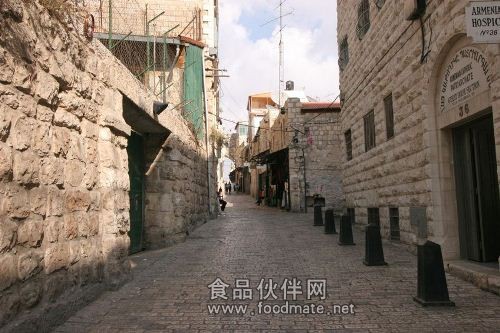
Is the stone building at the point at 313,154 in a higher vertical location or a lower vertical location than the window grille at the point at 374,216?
higher

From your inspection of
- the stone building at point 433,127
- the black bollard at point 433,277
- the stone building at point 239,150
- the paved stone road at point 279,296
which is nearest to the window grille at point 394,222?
the stone building at point 433,127

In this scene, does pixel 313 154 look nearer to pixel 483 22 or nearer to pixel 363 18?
pixel 363 18

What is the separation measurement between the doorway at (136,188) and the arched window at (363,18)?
648 cm

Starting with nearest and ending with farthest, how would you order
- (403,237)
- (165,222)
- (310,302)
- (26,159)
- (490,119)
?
1. (26,159)
2. (310,302)
3. (490,119)
4. (403,237)
5. (165,222)

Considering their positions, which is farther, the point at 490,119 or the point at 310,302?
the point at 490,119

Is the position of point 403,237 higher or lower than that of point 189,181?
lower

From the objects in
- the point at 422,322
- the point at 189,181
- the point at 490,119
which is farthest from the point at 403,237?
the point at 189,181

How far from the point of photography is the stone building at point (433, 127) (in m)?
6.29

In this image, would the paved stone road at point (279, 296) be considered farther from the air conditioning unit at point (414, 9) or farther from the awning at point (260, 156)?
the awning at point (260, 156)

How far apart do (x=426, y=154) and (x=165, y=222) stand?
560cm

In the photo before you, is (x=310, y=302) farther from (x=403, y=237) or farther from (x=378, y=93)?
(x=378, y=93)

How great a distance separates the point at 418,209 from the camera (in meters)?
7.89

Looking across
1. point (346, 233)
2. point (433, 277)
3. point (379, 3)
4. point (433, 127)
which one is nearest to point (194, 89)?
point (379, 3)

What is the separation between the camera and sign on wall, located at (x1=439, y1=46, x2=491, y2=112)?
230 inches
